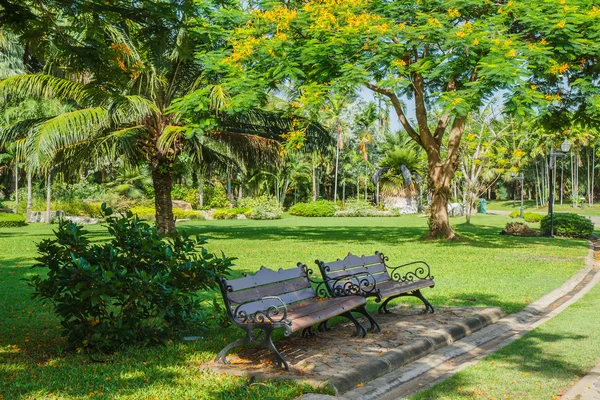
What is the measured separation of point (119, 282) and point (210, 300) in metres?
4.05

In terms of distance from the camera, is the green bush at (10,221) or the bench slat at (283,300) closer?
the bench slat at (283,300)

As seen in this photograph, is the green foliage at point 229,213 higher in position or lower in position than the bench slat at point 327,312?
higher

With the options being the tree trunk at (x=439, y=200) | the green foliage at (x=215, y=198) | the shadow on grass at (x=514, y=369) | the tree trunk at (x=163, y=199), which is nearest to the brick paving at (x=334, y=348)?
the shadow on grass at (x=514, y=369)

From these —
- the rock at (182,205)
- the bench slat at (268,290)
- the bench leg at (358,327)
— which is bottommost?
the bench leg at (358,327)

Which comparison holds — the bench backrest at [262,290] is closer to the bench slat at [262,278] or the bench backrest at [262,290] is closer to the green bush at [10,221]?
the bench slat at [262,278]

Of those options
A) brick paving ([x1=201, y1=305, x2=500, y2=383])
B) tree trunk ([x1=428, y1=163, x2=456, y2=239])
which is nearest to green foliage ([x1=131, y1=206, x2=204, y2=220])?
tree trunk ([x1=428, y1=163, x2=456, y2=239])

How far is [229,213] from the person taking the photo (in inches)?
1650

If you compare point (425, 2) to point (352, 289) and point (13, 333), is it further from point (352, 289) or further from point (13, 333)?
point (13, 333)

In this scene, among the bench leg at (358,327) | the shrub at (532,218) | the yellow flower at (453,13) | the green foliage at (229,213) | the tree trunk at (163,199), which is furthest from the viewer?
the green foliage at (229,213)

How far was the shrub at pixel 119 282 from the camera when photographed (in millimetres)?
5965

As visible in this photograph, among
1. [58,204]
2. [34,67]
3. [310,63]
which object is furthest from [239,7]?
[58,204]

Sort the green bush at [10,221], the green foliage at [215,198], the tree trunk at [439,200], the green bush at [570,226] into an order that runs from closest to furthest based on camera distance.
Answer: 1. the tree trunk at [439,200]
2. the green bush at [570,226]
3. the green bush at [10,221]
4. the green foliage at [215,198]

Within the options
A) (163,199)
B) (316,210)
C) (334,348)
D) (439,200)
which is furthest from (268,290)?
(316,210)

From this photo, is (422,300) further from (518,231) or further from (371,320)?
(518,231)
